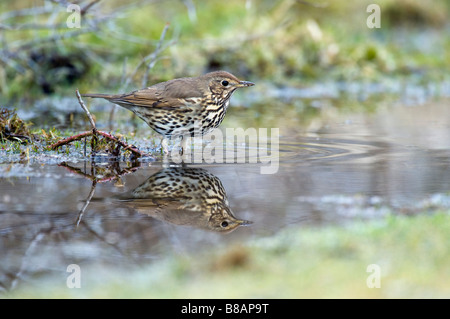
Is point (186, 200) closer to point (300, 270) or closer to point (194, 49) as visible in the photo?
point (300, 270)

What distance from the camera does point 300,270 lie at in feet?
12.5

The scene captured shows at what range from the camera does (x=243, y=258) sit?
3.97m

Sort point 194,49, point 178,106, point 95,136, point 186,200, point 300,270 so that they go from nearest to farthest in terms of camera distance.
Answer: point 300,270 < point 186,200 < point 95,136 < point 178,106 < point 194,49

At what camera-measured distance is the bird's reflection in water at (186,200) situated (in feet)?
15.7

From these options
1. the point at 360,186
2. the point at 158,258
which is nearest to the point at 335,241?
the point at 158,258

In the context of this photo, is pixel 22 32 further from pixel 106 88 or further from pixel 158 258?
pixel 158 258

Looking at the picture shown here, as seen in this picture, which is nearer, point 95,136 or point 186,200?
point 186,200

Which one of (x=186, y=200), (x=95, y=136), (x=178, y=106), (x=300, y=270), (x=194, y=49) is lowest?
(x=300, y=270)

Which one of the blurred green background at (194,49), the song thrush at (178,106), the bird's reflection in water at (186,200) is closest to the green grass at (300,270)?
the bird's reflection in water at (186,200)

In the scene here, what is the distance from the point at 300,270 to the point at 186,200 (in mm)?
1709

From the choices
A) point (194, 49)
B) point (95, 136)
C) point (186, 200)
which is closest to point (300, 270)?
point (186, 200)

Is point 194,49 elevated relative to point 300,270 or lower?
elevated

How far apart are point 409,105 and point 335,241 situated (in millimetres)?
7880

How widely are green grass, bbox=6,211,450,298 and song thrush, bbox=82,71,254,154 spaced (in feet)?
10.1
